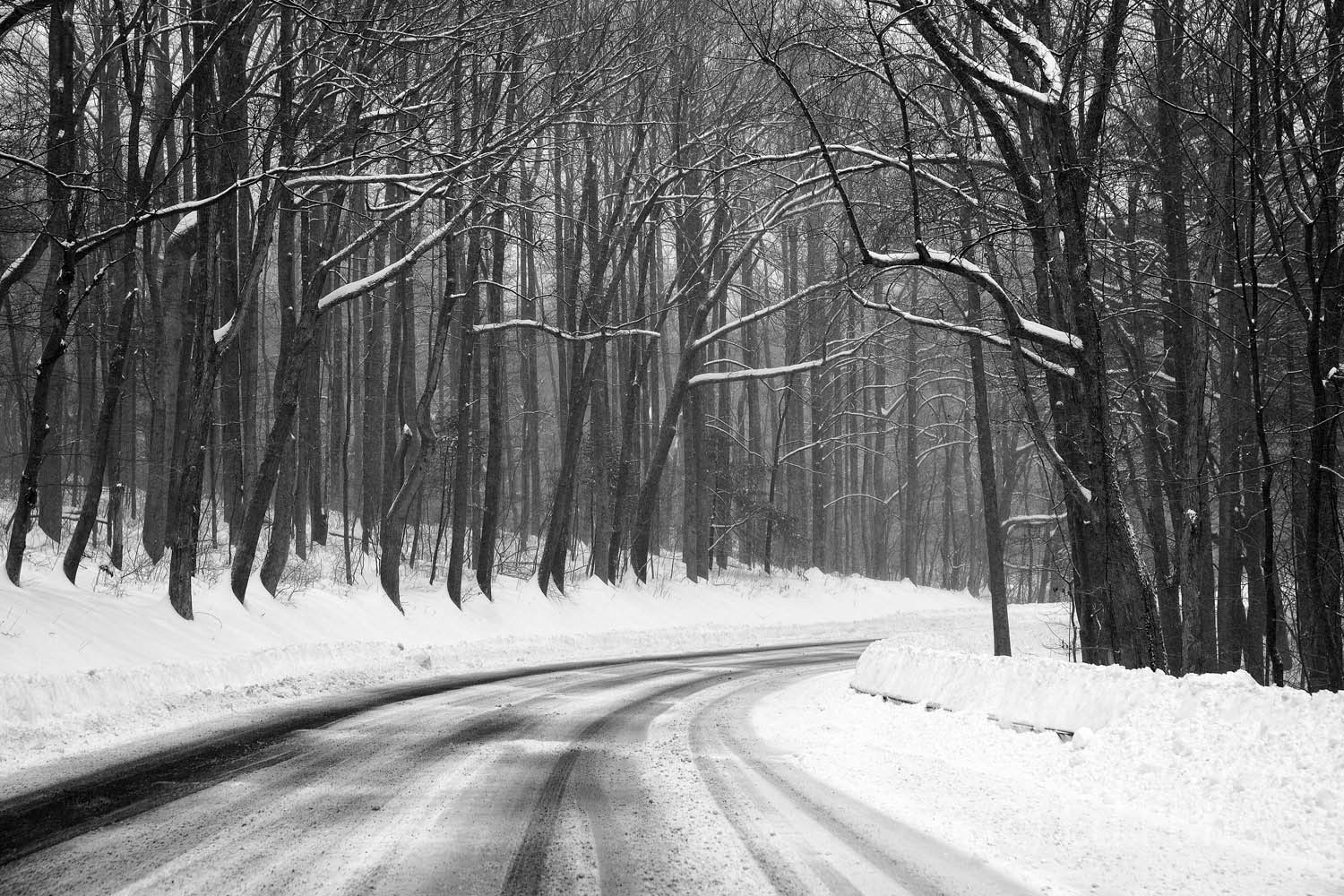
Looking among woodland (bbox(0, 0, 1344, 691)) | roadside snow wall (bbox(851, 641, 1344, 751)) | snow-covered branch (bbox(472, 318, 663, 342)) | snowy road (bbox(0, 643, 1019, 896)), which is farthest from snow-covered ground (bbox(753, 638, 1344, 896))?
snow-covered branch (bbox(472, 318, 663, 342))

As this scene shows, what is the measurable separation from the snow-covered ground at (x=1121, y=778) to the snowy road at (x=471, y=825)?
0.46 metres

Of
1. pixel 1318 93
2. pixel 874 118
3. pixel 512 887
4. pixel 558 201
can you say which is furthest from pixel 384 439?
pixel 512 887

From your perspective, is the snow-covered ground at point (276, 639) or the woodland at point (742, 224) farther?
the woodland at point (742, 224)

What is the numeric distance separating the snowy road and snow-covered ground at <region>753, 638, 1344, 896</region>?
1.49 feet

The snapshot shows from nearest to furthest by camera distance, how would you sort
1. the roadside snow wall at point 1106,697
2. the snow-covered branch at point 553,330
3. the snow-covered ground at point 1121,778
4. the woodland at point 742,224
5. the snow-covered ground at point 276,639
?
1. the snow-covered ground at point 1121,778
2. the roadside snow wall at point 1106,697
3. the snow-covered ground at point 276,639
4. the woodland at point 742,224
5. the snow-covered branch at point 553,330

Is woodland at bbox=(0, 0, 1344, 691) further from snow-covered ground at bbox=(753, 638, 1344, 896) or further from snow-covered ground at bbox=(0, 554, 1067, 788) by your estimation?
snow-covered ground at bbox=(753, 638, 1344, 896)

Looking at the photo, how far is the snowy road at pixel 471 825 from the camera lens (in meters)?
4.25

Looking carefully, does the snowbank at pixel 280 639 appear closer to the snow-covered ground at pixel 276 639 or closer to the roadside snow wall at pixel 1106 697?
the snow-covered ground at pixel 276 639

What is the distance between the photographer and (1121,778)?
6281mm

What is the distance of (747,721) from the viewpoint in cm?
1002

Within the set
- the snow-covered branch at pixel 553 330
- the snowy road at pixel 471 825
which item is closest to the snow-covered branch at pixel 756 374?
the snow-covered branch at pixel 553 330

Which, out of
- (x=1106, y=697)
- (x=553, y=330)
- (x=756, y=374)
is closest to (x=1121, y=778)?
(x=1106, y=697)

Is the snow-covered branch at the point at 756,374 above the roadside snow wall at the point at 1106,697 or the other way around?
above

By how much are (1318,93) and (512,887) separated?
37.5ft
